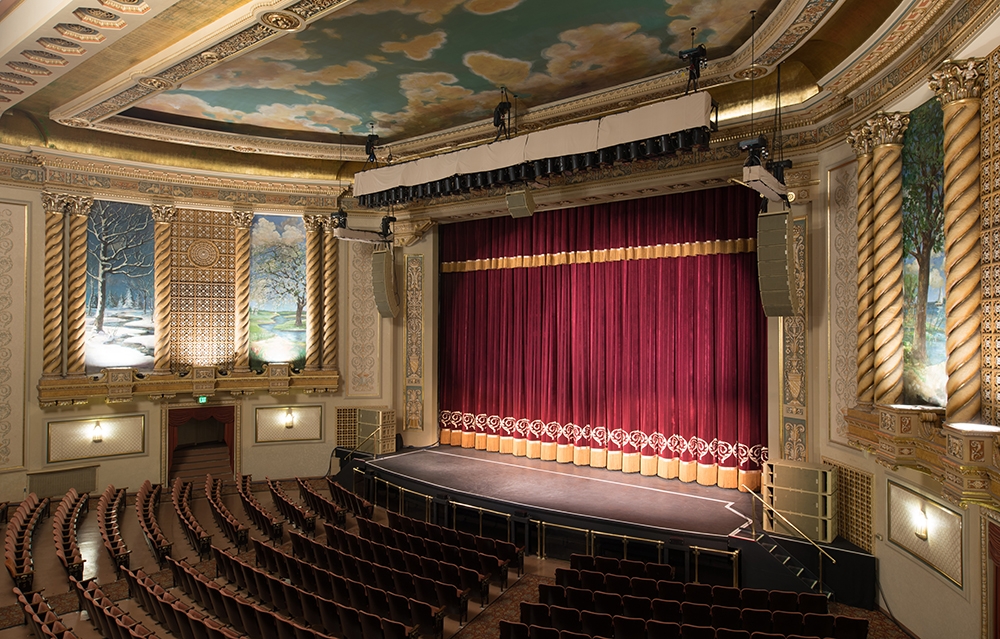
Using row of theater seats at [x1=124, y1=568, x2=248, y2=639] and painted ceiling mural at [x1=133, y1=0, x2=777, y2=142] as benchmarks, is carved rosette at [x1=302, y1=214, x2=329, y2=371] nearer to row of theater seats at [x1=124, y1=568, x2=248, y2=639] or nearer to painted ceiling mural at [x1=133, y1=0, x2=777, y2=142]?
painted ceiling mural at [x1=133, y1=0, x2=777, y2=142]

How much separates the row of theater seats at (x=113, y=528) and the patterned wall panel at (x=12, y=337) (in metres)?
2.14

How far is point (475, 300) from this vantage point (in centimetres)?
1509

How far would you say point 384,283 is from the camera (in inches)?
553

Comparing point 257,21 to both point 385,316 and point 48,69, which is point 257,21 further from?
point 385,316

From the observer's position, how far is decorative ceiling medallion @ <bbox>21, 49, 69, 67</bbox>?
7.91 metres

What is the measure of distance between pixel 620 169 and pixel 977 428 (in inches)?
299

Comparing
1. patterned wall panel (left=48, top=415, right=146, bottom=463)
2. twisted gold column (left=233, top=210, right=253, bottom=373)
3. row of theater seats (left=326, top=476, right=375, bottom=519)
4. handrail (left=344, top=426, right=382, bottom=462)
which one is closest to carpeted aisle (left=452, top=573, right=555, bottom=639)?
row of theater seats (left=326, top=476, right=375, bottom=519)

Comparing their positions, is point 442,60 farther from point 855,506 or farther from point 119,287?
point 119,287

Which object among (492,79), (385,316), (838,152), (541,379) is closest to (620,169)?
(492,79)

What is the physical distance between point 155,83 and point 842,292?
1037cm

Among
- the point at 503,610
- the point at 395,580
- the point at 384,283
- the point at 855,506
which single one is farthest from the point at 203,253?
the point at 855,506

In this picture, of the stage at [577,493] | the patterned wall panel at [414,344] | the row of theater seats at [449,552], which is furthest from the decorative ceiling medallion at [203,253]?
the row of theater seats at [449,552]

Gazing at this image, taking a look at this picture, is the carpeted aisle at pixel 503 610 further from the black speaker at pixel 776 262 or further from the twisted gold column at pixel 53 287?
the twisted gold column at pixel 53 287

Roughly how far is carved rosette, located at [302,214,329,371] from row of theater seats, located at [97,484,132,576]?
472cm
